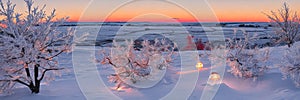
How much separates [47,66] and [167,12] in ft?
15.9

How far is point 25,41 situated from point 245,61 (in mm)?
7696

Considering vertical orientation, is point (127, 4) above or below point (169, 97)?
above

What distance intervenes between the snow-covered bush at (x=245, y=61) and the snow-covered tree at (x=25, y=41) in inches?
235

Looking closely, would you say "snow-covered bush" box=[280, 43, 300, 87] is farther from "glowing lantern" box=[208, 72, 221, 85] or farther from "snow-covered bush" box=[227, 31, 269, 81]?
"glowing lantern" box=[208, 72, 221, 85]

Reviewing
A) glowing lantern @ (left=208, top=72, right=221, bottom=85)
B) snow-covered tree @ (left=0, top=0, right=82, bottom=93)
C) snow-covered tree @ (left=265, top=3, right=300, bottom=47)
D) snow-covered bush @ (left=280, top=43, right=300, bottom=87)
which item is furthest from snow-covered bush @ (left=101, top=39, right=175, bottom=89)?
snow-covered tree @ (left=265, top=3, right=300, bottom=47)

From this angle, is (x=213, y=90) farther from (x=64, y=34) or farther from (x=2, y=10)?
(x=2, y=10)

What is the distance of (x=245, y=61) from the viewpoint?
10.6 metres

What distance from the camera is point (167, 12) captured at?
35.9 feet

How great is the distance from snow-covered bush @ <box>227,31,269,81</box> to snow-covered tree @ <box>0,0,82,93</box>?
5.98 metres

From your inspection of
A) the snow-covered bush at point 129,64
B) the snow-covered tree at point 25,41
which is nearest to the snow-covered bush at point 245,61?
the snow-covered bush at point 129,64

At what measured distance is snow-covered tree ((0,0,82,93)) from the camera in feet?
25.2

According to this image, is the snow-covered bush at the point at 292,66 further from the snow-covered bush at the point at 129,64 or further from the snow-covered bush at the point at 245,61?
the snow-covered bush at the point at 129,64

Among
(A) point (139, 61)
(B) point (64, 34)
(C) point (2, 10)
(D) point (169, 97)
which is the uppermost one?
(C) point (2, 10)

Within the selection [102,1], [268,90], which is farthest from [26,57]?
[268,90]
